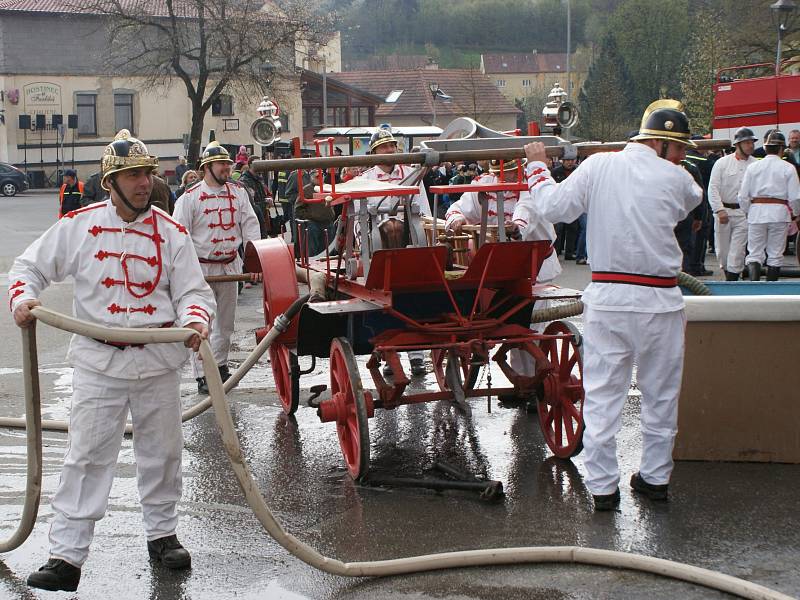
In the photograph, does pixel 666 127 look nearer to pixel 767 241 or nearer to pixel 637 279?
pixel 637 279

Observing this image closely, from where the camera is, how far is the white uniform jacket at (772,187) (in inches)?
527

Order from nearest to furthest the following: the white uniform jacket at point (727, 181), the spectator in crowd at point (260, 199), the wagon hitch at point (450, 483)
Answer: the wagon hitch at point (450, 483) → the white uniform jacket at point (727, 181) → the spectator in crowd at point (260, 199)

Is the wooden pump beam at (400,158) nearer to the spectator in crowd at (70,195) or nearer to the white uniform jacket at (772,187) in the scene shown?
the white uniform jacket at (772,187)

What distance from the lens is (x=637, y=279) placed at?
582 cm

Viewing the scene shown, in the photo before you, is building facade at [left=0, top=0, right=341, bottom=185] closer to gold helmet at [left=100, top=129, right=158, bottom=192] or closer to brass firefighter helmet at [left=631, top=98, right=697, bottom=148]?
brass firefighter helmet at [left=631, top=98, right=697, bottom=148]

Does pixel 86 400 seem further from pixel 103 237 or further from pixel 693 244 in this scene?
pixel 693 244

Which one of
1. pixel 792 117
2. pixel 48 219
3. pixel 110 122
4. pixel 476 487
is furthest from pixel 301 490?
pixel 110 122

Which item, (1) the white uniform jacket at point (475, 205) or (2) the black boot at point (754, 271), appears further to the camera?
(2) the black boot at point (754, 271)

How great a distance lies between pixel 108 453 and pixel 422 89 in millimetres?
72149

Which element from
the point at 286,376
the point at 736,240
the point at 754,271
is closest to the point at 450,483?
the point at 286,376

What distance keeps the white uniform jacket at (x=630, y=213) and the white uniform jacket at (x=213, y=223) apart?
3906 millimetres

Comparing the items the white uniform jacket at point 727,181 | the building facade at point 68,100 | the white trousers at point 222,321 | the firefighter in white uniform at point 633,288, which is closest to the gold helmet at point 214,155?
the white trousers at point 222,321

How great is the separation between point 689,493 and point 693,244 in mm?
10202

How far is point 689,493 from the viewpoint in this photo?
6.15 m
